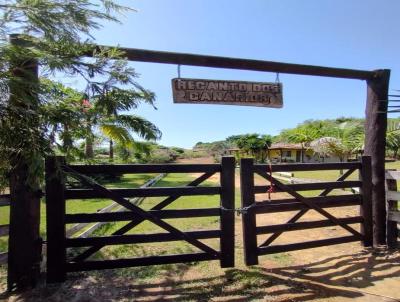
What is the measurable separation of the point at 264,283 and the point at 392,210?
11.0 ft

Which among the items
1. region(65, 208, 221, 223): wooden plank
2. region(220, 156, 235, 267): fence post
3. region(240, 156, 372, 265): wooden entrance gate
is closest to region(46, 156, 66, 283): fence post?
region(65, 208, 221, 223): wooden plank

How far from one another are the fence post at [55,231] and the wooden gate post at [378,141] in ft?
17.5

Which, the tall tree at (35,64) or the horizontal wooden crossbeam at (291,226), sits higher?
the tall tree at (35,64)

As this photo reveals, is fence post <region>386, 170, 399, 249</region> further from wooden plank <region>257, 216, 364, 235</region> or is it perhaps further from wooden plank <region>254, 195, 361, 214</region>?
wooden plank <region>257, 216, 364, 235</region>

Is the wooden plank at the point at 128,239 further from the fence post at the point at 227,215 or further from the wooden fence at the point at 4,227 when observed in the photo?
the wooden fence at the point at 4,227

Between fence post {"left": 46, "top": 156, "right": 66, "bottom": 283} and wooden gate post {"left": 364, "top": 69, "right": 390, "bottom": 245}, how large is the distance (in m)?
5.35

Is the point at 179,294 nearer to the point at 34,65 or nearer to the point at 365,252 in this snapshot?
the point at 34,65

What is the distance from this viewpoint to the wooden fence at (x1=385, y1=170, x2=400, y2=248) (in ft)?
22.5

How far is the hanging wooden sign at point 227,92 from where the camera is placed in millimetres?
5977

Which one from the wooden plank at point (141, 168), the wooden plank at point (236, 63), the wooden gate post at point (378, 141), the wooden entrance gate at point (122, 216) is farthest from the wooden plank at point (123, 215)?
the wooden gate post at point (378, 141)

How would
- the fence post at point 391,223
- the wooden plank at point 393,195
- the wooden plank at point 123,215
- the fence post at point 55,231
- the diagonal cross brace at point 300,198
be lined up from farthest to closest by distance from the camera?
1. the fence post at point 391,223
2. the wooden plank at point 393,195
3. the diagonal cross brace at point 300,198
4. the wooden plank at point 123,215
5. the fence post at point 55,231

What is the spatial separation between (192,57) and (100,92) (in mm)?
2045

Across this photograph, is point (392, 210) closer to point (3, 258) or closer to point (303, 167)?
point (303, 167)

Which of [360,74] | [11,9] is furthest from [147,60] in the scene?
[360,74]
